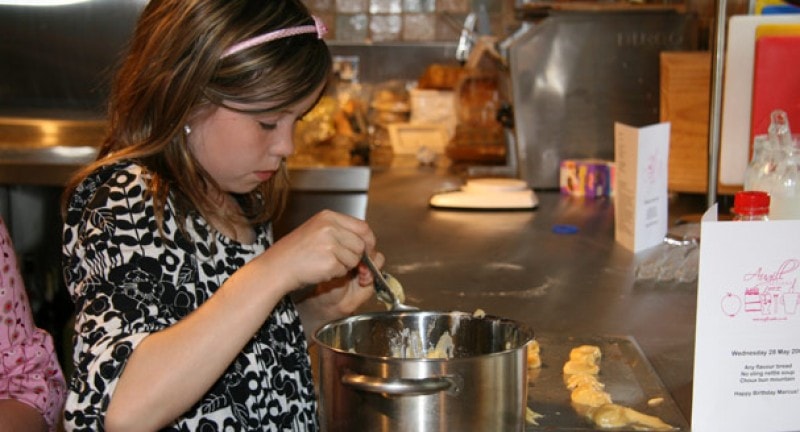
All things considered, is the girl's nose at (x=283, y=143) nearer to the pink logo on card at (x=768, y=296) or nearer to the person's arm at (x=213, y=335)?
the person's arm at (x=213, y=335)

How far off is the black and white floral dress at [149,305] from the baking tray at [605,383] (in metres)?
0.37

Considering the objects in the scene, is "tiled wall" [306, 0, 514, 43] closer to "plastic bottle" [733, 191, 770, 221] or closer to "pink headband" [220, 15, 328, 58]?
"pink headband" [220, 15, 328, 58]

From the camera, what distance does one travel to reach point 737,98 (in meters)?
2.01

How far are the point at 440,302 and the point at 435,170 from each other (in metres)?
2.00

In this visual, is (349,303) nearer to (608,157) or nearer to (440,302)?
(440,302)

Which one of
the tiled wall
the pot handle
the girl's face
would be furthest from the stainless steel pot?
the tiled wall

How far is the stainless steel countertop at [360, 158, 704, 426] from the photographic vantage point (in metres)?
1.50

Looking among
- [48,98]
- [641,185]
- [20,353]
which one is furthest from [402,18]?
[20,353]

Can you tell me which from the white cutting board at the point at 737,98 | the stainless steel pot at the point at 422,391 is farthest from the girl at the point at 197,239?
the white cutting board at the point at 737,98

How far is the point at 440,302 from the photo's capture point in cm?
166

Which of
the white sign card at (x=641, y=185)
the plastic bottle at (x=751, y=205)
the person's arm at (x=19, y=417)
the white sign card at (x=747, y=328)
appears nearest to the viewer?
the white sign card at (x=747, y=328)

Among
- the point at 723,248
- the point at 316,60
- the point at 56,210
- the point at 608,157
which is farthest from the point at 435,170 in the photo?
the point at 723,248

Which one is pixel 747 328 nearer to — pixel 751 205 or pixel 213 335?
pixel 751 205

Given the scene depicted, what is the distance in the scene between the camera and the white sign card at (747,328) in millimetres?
1021
